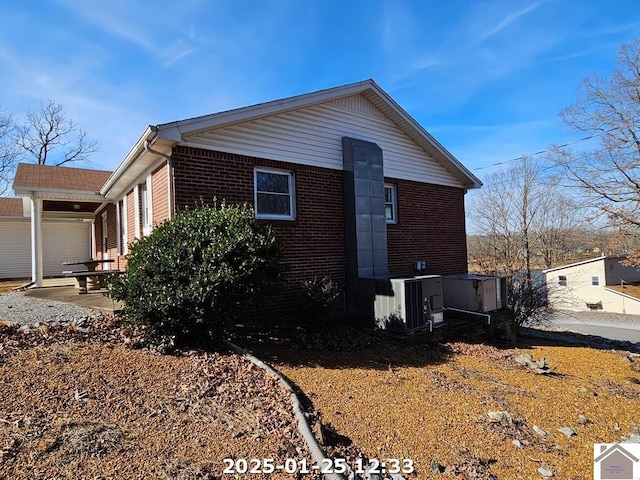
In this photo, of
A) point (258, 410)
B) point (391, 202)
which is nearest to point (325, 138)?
point (391, 202)

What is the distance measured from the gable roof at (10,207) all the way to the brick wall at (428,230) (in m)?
17.5

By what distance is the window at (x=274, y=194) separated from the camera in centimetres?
805

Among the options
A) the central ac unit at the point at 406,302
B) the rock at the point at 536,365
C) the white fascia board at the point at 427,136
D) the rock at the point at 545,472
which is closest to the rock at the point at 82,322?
the central ac unit at the point at 406,302

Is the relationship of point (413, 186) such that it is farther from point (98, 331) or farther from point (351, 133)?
point (98, 331)

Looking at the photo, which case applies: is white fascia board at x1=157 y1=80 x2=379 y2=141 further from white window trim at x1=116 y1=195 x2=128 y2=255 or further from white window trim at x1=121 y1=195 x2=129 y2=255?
white window trim at x1=116 y1=195 x2=128 y2=255

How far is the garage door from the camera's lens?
17.5 metres

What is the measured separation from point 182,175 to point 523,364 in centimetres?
702

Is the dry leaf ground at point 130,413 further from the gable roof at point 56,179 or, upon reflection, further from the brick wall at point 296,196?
the gable roof at point 56,179

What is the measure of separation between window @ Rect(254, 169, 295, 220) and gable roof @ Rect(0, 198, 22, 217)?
51.9 ft

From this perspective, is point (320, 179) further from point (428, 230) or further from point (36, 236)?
point (36, 236)

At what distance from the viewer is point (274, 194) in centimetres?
830

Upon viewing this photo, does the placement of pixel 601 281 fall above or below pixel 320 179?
below

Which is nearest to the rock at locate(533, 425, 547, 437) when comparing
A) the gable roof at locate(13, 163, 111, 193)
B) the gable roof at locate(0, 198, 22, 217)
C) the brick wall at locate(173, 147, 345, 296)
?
the brick wall at locate(173, 147, 345, 296)

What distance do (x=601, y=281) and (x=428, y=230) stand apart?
30094mm
